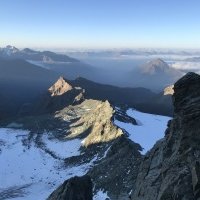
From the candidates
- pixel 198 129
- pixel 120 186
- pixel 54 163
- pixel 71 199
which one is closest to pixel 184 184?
pixel 198 129

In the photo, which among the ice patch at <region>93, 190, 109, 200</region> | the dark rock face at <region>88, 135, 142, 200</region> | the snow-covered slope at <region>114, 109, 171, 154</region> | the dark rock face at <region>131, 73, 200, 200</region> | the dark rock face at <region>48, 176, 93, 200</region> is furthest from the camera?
the snow-covered slope at <region>114, 109, 171, 154</region>

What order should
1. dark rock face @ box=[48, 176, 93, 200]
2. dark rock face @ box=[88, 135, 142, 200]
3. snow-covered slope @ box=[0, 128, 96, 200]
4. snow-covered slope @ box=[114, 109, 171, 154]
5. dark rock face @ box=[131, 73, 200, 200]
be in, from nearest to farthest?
dark rock face @ box=[131, 73, 200, 200] < dark rock face @ box=[48, 176, 93, 200] < dark rock face @ box=[88, 135, 142, 200] < snow-covered slope @ box=[0, 128, 96, 200] < snow-covered slope @ box=[114, 109, 171, 154]

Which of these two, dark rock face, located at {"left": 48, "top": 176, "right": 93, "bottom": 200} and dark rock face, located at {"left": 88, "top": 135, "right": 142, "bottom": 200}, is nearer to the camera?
dark rock face, located at {"left": 48, "top": 176, "right": 93, "bottom": 200}

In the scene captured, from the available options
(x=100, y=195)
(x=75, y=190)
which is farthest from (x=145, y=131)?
(x=75, y=190)

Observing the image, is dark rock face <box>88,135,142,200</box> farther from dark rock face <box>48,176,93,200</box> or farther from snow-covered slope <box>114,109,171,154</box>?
dark rock face <box>48,176,93,200</box>

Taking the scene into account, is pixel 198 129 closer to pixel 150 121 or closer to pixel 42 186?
pixel 42 186

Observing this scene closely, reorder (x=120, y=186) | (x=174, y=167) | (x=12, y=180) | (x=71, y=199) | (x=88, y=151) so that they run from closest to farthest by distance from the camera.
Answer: (x=174, y=167), (x=71, y=199), (x=120, y=186), (x=12, y=180), (x=88, y=151)

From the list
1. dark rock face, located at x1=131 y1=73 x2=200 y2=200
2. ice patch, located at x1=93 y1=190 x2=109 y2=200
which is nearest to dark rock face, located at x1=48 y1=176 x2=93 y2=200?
dark rock face, located at x1=131 y1=73 x2=200 y2=200
